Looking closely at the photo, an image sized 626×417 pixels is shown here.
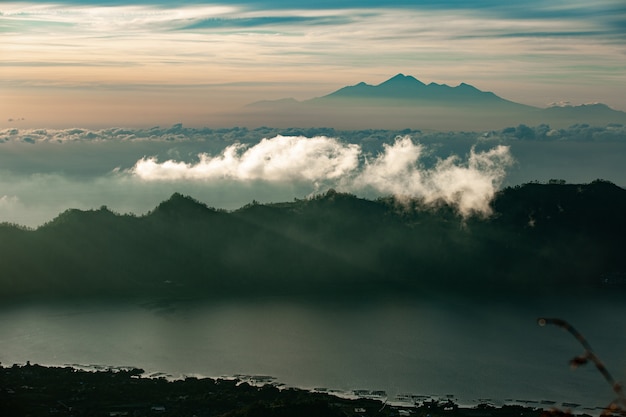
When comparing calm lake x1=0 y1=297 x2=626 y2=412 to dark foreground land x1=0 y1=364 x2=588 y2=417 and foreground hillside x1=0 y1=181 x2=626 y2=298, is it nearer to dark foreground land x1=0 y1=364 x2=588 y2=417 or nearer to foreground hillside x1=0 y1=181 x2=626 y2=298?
dark foreground land x1=0 y1=364 x2=588 y2=417

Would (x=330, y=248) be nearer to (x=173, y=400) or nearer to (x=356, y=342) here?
(x=356, y=342)

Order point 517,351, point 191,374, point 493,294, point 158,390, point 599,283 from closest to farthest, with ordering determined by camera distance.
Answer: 1. point 158,390
2. point 191,374
3. point 517,351
4. point 493,294
5. point 599,283

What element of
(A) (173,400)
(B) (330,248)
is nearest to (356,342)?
(A) (173,400)

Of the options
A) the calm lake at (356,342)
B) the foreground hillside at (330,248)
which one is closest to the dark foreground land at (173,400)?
the calm lake at (356,342)

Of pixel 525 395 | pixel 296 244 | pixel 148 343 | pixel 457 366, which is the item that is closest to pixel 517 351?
pixel 457 366

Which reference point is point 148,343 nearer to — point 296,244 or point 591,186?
point 296,244

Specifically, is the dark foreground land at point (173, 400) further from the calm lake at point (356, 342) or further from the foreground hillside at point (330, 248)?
the foreground hillside at point (330, 248)
